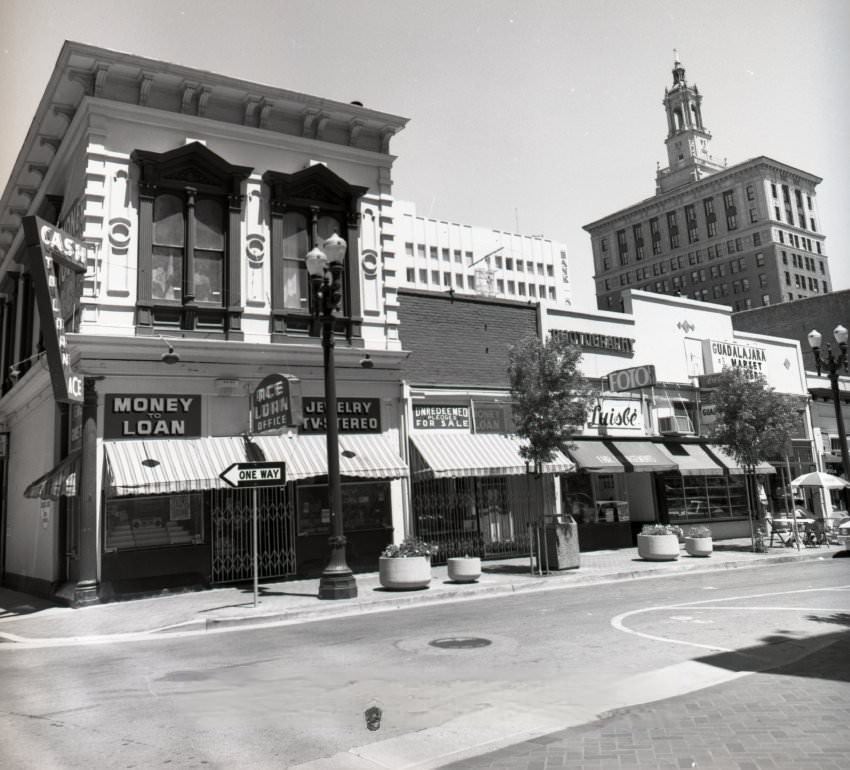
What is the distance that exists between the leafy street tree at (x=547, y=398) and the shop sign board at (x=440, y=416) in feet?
10.7

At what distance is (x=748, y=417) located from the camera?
2259cm

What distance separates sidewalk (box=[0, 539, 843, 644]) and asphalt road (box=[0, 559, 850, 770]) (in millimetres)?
844

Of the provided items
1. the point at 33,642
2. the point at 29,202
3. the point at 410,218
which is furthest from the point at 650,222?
the point at 33,642

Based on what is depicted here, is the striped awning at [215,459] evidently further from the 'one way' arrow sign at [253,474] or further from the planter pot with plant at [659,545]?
the planter pot with plant at [659,545]

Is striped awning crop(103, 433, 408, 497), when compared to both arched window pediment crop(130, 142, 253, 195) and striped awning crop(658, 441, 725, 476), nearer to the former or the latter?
arched window pediment crop(130, 142, 253, 195)

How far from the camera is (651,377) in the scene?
23781mm

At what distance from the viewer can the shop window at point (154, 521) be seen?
15.6 meters

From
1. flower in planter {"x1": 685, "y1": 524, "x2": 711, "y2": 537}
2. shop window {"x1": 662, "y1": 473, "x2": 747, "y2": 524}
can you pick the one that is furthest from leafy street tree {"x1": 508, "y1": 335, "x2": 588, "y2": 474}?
shop window {"x1": 662, "y1": 473, "x2": 747, "y2": 524}

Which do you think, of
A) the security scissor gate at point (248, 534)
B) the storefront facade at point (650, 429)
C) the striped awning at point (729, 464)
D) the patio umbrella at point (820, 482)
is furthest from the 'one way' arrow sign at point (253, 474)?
the striped awning at point (729, 464)

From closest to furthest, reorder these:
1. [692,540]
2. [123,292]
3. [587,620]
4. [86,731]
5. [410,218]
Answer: [86,731] < [587,620] < [123,292] < [692,540] < [410,218]

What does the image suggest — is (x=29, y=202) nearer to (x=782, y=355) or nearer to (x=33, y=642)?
(x=33, y=642)

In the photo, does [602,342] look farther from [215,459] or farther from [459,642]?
[459,642]

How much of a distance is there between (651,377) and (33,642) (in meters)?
18.9

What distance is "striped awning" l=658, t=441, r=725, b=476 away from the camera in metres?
25.3
